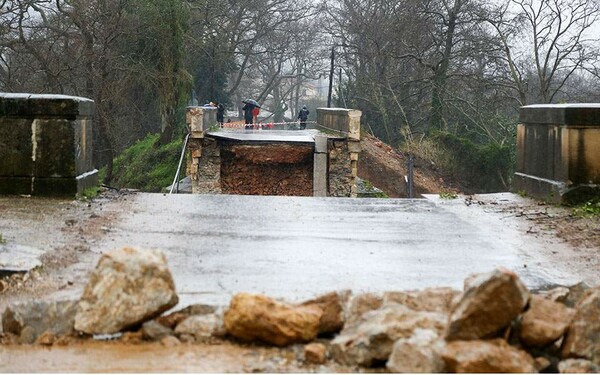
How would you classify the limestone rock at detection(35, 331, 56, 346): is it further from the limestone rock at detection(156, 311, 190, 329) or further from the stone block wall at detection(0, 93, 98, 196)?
the stone block wall at detection(0, 93, 98, 196)

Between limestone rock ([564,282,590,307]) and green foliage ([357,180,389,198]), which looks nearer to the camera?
limestone rock ([564,282,590,307])

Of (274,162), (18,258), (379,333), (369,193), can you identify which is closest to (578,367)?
(379,333)

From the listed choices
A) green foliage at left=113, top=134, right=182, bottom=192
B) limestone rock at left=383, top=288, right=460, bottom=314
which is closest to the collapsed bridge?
green foliage at left=113, top=134, right=182, bottom=192

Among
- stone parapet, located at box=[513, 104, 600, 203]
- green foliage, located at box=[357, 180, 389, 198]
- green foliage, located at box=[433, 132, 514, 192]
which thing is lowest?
green foliage, located at box=[357, 180, 389, 198]

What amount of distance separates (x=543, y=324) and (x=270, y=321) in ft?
4.71

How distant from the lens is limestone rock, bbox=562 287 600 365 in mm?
4496

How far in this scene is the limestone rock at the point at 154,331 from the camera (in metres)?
5.05

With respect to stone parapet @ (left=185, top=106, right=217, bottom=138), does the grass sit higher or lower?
lower

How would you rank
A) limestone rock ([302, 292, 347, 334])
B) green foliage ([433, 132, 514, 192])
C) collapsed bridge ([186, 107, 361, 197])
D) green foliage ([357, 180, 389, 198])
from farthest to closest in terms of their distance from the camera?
green foliage ([433, 132, 514, 192]), green foliage ([357, 180, 389, 198]), collapsed bridge ([186, 107, 361, 197]), limestone rock ([302, 292, 347, 334])

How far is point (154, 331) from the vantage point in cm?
507

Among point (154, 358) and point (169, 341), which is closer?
point (154, 358)

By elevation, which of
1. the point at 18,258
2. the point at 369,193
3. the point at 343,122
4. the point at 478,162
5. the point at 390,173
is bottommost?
the point at 369,193

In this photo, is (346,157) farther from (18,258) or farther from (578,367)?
(578,367)

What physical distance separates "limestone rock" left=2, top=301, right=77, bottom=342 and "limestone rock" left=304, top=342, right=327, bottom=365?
4.72 ft
